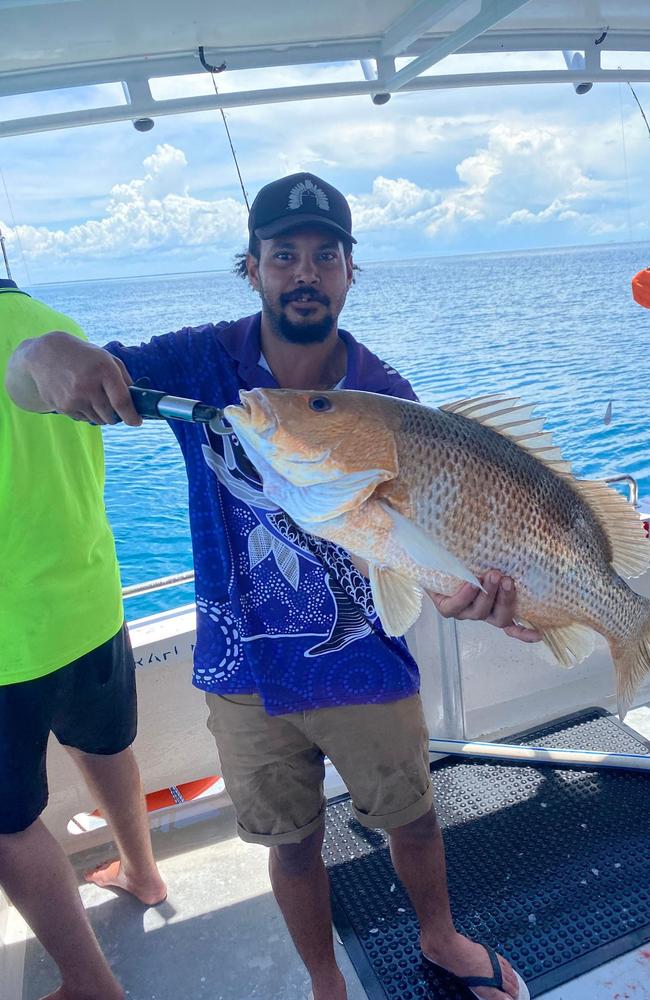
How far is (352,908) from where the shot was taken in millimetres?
2062

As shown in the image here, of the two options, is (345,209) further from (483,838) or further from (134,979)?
(134,979)

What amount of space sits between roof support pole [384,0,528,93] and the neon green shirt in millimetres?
1279

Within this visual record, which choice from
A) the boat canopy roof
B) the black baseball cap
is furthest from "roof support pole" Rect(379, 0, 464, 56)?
the black baseball cap

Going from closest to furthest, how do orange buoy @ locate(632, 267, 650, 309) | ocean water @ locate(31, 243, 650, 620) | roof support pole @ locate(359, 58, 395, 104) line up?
roof support pole @ locate(359, 58, 395, 104), orange buoy @ locate(632, 267, 650, 309), ocean water @ locate(31, 243, 650, 620)

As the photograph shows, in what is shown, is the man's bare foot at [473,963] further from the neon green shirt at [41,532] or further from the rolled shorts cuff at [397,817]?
the neon green shirt at [41,532]

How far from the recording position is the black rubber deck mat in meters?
1.87

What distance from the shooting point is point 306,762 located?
5.58 feet

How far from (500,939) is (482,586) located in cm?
122

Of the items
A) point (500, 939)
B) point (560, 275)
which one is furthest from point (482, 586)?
point (560, 275)

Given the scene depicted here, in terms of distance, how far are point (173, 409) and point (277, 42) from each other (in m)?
1.31

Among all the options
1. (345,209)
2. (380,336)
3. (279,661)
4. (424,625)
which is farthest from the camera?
(380,336)

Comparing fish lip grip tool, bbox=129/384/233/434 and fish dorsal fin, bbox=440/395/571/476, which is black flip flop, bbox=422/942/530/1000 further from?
fish lip grip tool, bbox=129/384/233/434

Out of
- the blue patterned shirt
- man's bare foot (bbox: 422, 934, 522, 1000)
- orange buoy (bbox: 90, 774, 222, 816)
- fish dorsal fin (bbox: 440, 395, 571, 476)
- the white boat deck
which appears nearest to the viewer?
fish dorsal fin (bbox: 440, 395, 571, 476)

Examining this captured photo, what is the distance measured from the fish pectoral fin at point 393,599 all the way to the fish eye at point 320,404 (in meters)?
0.32
